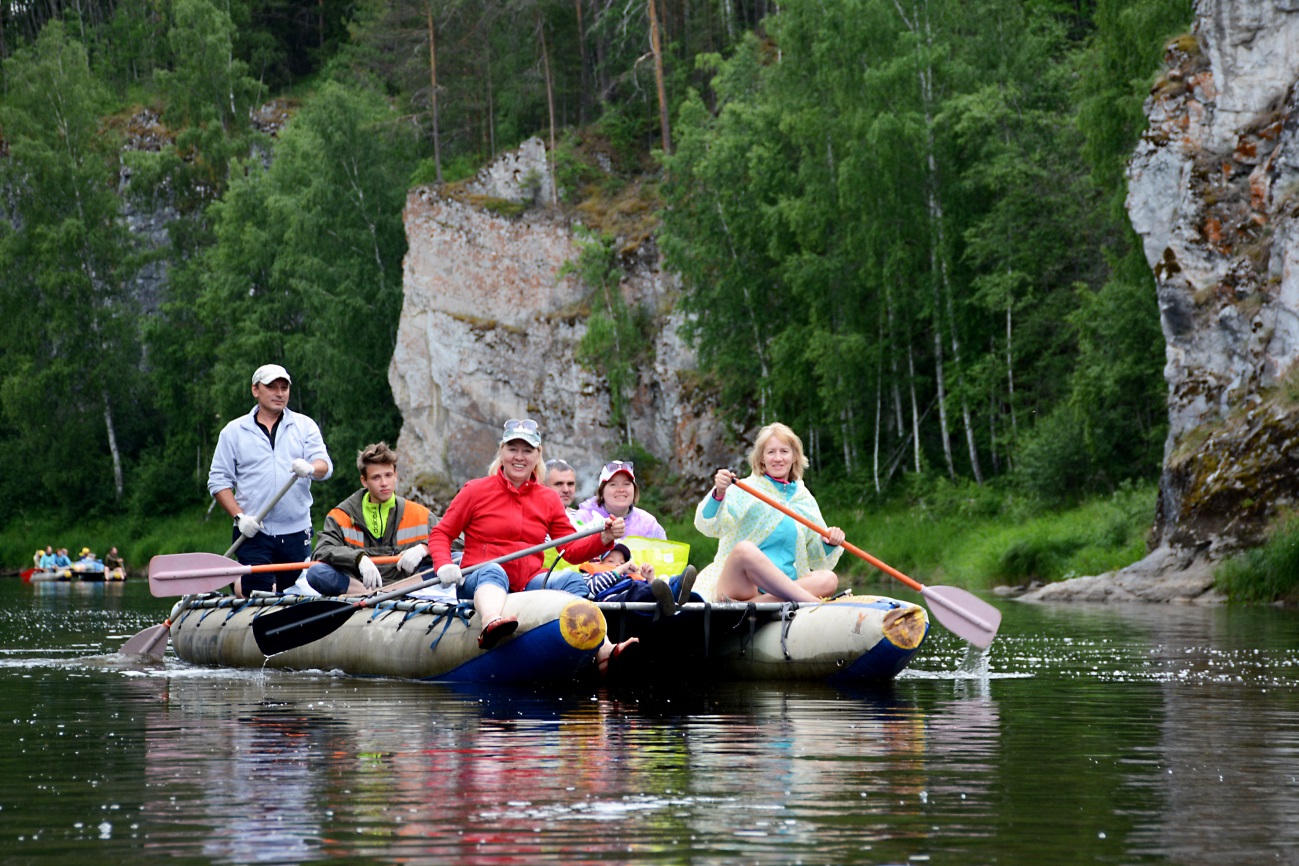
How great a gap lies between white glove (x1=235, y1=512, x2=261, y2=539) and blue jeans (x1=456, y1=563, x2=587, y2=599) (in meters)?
1.61

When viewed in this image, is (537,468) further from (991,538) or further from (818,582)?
(991,538)

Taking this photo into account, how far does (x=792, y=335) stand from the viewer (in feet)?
105

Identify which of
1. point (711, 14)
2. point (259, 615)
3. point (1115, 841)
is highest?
point (711, 14)

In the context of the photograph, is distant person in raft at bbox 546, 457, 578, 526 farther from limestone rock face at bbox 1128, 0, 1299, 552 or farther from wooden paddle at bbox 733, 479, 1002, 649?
limestone rock face at bbox 1128, 0, 1299, 552

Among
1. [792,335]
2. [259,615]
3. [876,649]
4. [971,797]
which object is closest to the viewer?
[971,797]

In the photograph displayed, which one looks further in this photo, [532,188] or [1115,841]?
[532,188]

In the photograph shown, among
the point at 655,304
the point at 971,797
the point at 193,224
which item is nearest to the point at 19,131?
the point at 193,224

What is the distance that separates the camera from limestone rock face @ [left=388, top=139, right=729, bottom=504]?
122 feet

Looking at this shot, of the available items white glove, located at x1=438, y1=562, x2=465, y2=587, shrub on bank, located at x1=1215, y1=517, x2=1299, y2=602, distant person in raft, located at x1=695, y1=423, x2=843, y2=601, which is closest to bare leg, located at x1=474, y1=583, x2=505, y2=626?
white glove, located at x1=438, y1=562, x2=465, y2=587

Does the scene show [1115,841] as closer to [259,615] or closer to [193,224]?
[259,615]

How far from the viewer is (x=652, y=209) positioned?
38.2m

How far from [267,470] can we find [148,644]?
1.74 metres

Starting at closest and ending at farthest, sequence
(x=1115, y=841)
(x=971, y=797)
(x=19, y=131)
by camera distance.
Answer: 1. (x=1115, y=841)
2. (x=971, y=797)
3. (x=19, y=131)

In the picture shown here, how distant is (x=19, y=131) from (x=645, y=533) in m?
41.7
